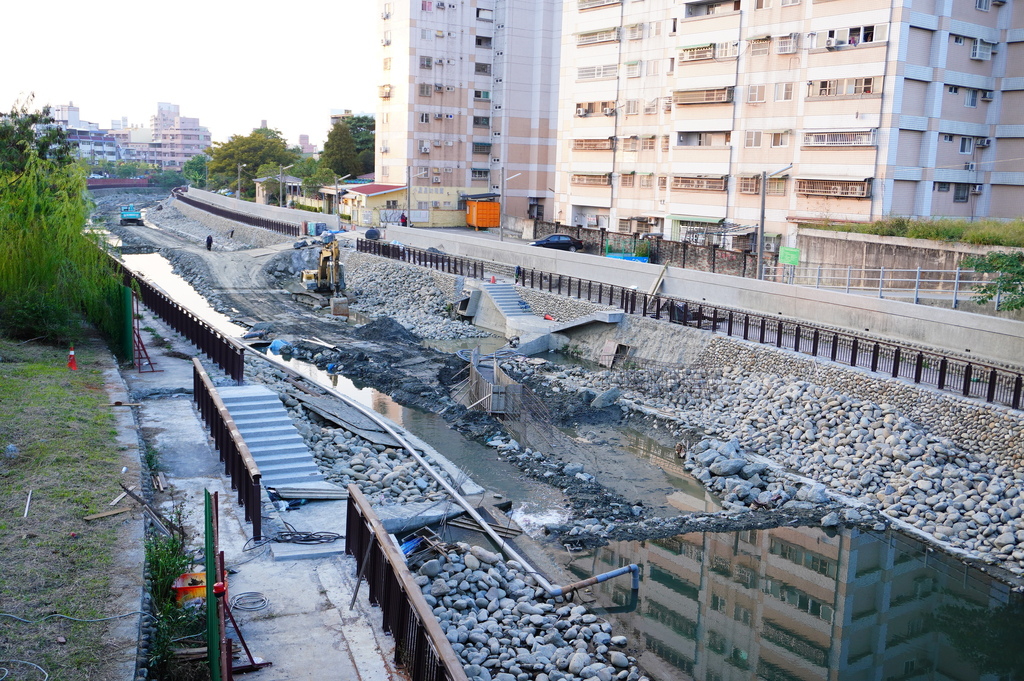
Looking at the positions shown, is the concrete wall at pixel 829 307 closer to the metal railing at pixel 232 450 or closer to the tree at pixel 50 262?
→ the metal railing at pixel 232 450

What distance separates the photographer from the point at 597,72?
5328cm

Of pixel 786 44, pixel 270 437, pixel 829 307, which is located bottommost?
pixel 270 437

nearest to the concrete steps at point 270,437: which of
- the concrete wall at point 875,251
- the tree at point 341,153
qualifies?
the concrete wall at point 875,251

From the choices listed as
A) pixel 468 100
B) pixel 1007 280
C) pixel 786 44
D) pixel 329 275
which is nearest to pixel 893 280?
pixel 1007 280

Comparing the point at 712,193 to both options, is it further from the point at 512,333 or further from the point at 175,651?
the point at 175,651

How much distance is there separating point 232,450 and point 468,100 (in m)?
62.9

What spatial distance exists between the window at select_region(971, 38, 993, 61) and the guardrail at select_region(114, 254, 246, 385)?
34.6 meters

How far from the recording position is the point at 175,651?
8852mm

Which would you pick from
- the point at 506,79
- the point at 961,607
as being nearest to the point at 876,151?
the point at 961,607

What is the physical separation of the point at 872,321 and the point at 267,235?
53232 millimetres

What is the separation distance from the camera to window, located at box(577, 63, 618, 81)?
2060 inches

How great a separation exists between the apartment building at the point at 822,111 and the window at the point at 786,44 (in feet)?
0.16

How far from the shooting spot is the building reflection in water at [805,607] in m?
13.0

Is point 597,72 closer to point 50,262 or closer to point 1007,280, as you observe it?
point 1007,280
